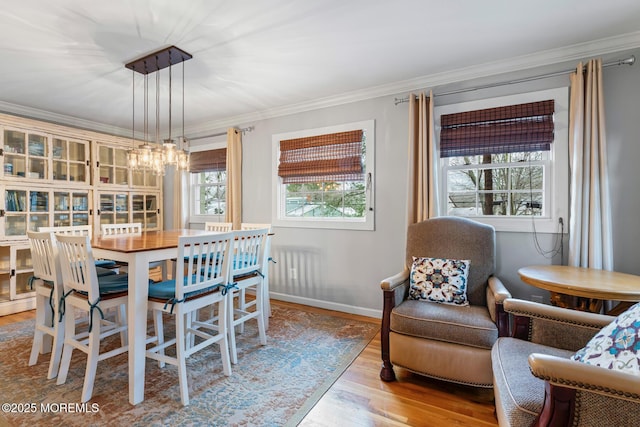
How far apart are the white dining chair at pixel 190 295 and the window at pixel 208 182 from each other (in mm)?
2399

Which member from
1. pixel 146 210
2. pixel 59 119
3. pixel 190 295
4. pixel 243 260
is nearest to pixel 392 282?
pixel 243 260

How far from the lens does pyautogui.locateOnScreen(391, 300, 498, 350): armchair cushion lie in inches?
71.1

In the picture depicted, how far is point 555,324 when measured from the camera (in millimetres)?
1507

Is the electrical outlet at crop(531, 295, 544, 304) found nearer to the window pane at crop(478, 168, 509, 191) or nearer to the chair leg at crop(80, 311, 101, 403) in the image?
the window pane at crop(478, 168, 509, 191)

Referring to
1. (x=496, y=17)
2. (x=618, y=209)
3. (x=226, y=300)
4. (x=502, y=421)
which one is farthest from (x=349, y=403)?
(x=496, y=17)

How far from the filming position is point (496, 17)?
199cm

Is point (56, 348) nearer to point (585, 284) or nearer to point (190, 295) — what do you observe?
point (190, 295)

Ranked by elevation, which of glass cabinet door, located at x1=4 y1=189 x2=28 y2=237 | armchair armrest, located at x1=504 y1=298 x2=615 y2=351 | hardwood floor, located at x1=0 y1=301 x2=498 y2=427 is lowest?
hardwood floor, located at x1=0 y1=301 x2=498 y2=427

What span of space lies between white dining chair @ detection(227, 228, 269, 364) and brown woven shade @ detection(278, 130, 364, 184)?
1158 mm

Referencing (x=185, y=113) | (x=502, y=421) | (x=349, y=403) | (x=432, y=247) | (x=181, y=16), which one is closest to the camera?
(x=502, y=421)

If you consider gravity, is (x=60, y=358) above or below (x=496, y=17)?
below

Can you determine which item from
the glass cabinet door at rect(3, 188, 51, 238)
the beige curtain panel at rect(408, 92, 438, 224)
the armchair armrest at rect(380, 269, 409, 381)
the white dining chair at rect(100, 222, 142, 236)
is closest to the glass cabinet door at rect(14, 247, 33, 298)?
the glass cabinet door at rect(3, 188, 51, 238)

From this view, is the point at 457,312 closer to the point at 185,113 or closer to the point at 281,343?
the point at 281,343

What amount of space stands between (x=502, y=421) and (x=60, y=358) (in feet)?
8.90
